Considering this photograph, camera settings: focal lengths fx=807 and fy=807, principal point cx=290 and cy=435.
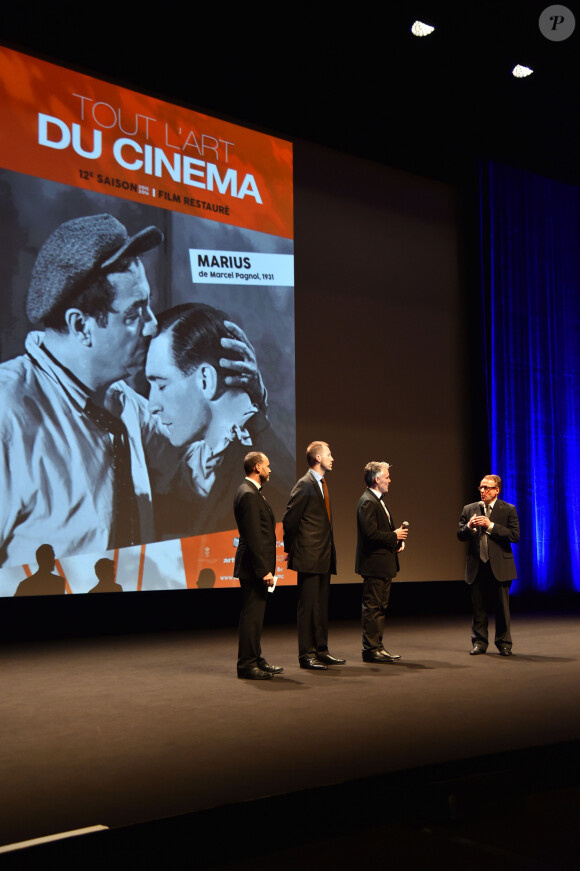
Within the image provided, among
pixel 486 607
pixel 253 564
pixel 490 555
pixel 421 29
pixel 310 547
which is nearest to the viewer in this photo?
pixel 253 564

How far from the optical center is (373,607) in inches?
195

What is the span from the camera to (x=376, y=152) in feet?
26.8

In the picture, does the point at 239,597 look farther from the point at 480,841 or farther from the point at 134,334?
the point at 480,841

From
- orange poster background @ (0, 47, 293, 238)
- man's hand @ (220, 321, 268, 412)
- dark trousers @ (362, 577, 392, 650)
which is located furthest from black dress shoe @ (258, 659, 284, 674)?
orange poster background @ (0, 47, 293, 238)

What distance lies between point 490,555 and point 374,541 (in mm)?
836

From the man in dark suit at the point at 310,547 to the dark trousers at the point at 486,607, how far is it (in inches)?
44.3

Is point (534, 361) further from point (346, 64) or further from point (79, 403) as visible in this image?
point (79, 403)

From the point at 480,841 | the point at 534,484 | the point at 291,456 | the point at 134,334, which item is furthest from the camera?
the point at 534,484

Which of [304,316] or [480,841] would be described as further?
[304,316]

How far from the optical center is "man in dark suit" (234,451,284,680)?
4.33 metres

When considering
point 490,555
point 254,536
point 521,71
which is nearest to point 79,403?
point 254,536

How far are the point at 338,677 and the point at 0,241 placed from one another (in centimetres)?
378

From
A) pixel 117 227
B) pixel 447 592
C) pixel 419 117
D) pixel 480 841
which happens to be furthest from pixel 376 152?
pixel 480 841

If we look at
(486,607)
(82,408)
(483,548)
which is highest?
(82,408)
